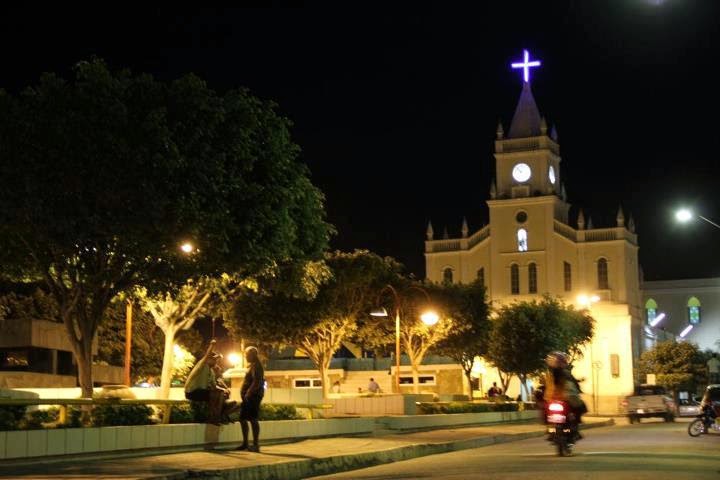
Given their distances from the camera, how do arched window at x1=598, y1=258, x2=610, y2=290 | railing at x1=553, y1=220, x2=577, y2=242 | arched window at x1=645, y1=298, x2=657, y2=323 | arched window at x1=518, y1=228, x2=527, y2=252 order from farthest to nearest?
arched window at x1=645, y1=298, x2=657, y2=323, arched window at x1=518, y1=228, x2=527, y2=252, railing at x1=553, y1=220, x2=577, y2=242, arched window at x1=598, y1=258, x2=610, y2=290

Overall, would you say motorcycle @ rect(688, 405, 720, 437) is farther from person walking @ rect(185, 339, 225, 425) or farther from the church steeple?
the church steeple

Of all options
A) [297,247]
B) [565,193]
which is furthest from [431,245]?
[297,247]

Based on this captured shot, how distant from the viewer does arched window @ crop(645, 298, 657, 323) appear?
107 m

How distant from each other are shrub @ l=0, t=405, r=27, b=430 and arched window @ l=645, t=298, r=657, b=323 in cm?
9628

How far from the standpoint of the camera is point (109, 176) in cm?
2189

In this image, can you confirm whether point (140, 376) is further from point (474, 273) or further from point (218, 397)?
point (218, 397)

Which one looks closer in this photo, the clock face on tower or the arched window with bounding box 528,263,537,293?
the arched window with bounding box 528,263,537,293

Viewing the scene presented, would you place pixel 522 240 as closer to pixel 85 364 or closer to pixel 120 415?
pixel 85 364

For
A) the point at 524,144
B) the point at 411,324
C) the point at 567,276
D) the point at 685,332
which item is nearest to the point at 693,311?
the point at 685,332

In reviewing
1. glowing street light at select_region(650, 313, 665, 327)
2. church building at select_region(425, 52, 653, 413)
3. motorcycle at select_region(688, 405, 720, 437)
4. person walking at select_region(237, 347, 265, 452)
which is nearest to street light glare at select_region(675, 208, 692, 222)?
motorcycle at select_region(688, 405, 720, 437)

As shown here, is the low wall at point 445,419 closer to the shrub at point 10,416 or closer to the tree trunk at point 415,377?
the tree trunk at point 415,377

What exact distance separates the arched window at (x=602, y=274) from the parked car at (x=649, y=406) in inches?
1522

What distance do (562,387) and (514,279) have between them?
228ft

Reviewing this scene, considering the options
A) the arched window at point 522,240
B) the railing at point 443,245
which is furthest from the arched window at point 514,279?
the railing at point 443,245
